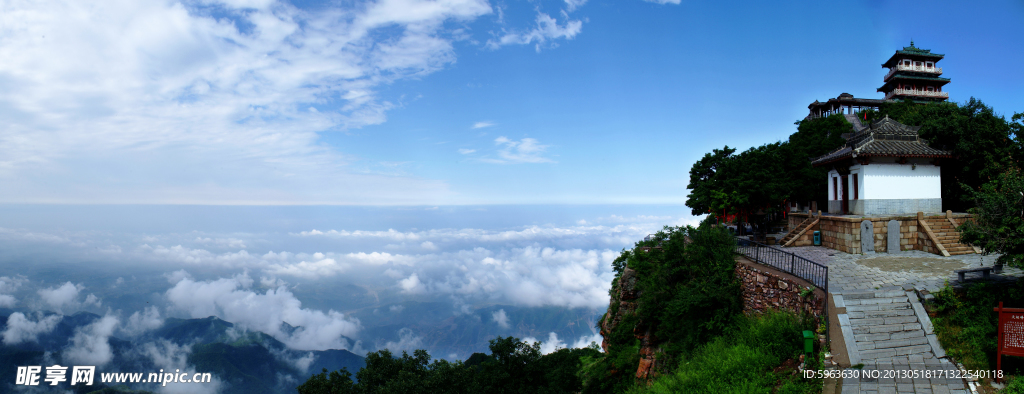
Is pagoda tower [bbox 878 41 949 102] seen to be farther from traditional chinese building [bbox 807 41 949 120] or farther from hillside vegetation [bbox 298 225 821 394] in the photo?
hillside vegetation [bbox 298 225 821 394]

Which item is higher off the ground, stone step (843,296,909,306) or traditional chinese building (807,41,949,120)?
traditional chinese building (807,41,949,120)

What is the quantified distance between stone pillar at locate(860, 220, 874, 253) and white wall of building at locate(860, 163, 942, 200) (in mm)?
1798

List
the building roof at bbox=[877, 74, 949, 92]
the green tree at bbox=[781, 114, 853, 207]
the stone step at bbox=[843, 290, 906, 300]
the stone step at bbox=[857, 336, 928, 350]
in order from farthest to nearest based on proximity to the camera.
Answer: the building roof at bbox=[877, 74, 949, 92] < the green tree at bbox=[781, 114, 853, 207] < the stone step at bbox=[843, 290, 906, 300] < the stone step at bbox=[857, 336, 928, 350]

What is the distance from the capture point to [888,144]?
18875mm

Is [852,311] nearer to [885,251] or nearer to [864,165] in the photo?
[885,251]

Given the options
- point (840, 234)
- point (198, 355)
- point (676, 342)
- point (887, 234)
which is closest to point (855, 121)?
point (887, 234)

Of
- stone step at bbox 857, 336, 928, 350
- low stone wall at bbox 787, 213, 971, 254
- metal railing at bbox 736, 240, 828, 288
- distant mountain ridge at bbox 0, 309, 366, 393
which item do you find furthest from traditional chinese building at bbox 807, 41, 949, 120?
distant mountain ridge at bbox 0, 309, 366, 393

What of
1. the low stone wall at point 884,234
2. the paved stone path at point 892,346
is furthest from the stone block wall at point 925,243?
the paved stone path at point 892,346

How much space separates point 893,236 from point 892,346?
1118 cm

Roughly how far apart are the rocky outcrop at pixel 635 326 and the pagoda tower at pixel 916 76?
55.5 m

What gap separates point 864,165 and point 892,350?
1271cm

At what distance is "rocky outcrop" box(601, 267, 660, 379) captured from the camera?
51.0 feet

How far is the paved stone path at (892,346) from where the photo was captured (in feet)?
27.3

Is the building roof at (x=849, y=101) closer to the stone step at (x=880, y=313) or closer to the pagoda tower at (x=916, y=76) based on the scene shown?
the pagoda tower at (x=916, y=76)
